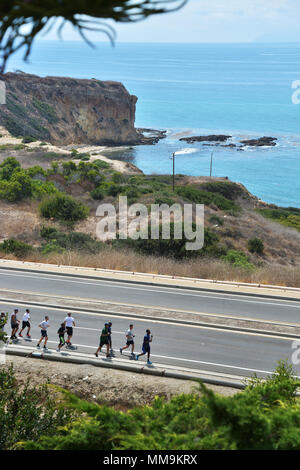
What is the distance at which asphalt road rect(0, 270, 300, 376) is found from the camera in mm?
14344

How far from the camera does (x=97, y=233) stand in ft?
95.8

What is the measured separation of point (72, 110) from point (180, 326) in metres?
85.8

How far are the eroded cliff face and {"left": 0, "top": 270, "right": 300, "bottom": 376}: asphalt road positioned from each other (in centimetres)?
7015

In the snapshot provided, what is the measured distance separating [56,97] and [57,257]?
78540 millimetres

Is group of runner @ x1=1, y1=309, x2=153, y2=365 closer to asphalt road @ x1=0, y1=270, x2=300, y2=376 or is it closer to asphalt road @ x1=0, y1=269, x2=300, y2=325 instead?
asphalt road @ x1=0, y1=270, x2=300, y2=376

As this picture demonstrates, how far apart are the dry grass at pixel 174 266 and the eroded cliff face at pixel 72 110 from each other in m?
66.1

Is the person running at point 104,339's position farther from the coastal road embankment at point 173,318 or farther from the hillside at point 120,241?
the hillside at point 120,241

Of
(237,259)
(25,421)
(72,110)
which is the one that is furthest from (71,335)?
(72,110)

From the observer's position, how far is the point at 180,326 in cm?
1667

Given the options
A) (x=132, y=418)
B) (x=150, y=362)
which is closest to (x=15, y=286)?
(x=150, y=362)

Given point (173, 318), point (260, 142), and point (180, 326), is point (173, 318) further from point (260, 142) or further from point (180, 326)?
point (260, 142)

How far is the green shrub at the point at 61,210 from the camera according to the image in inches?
1219

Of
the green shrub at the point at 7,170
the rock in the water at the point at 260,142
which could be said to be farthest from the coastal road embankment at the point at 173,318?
the rock in the water at the point at 260,142
